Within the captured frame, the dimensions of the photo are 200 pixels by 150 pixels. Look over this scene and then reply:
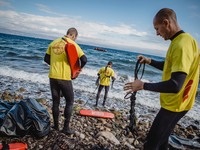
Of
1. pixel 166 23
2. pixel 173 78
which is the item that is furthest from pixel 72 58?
pixel 173 78

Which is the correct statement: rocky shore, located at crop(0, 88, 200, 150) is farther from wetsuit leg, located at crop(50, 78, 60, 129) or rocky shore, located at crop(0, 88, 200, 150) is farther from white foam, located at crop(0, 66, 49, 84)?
white foam, located at crop(0, 66, 49, 84)

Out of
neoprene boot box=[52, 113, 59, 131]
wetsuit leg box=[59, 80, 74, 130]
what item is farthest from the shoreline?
wetsuit leg box=[59, 80, 74, 130]

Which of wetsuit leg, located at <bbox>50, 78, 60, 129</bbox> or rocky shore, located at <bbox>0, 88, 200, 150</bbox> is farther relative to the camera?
wetsuit leg, located at <bbox>50, 78, 60, 129</bbox>

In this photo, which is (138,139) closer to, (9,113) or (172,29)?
(9,113)

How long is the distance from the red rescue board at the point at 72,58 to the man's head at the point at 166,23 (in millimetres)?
1925

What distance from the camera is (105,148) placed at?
3.78 m

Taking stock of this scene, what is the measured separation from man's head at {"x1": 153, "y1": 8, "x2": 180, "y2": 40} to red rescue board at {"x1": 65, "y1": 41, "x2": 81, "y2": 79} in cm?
192

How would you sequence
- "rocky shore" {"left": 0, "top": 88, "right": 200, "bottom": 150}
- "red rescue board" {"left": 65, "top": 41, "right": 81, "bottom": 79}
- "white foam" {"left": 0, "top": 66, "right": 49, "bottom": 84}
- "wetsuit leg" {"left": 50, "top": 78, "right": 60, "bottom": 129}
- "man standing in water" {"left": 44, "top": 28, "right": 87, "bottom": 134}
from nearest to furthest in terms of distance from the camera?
"rocky shore" {"left": 0, "top": 88, "right": 200, "bottom": 150} < "red rescue board" {"left": 65, "top": 41, "right": 81, "bottom": 79} < "man standing in water" {"left": 44, "top": 28, "right": 87, "bottom": 134} < "wetsuit leg" {"left": 50, "top": 78, "right": 60, "bottom": 129} < "white foam" {"left": 0, "top": 66, "right": 49, "bottom": 84}

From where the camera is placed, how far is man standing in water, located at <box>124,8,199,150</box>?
1739 mm

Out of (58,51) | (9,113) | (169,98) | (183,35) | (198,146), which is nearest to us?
(183,35)

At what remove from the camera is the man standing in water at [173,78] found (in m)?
1.74

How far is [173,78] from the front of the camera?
1.73 meters

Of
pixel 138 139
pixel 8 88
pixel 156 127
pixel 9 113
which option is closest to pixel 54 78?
pixel 9 113

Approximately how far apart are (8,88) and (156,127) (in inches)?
316
